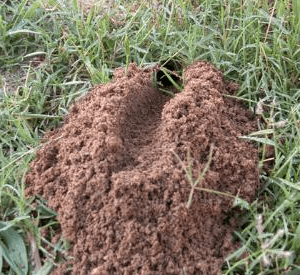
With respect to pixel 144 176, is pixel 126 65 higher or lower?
higher

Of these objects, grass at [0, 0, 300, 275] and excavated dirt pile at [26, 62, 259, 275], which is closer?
excavated dirt pile at [26, 62, 259, 275]

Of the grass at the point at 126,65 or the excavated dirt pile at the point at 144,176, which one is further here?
the grass at the point at 126,65

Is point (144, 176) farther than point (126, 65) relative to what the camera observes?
No

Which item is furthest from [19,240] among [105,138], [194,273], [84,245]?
[194,273]
